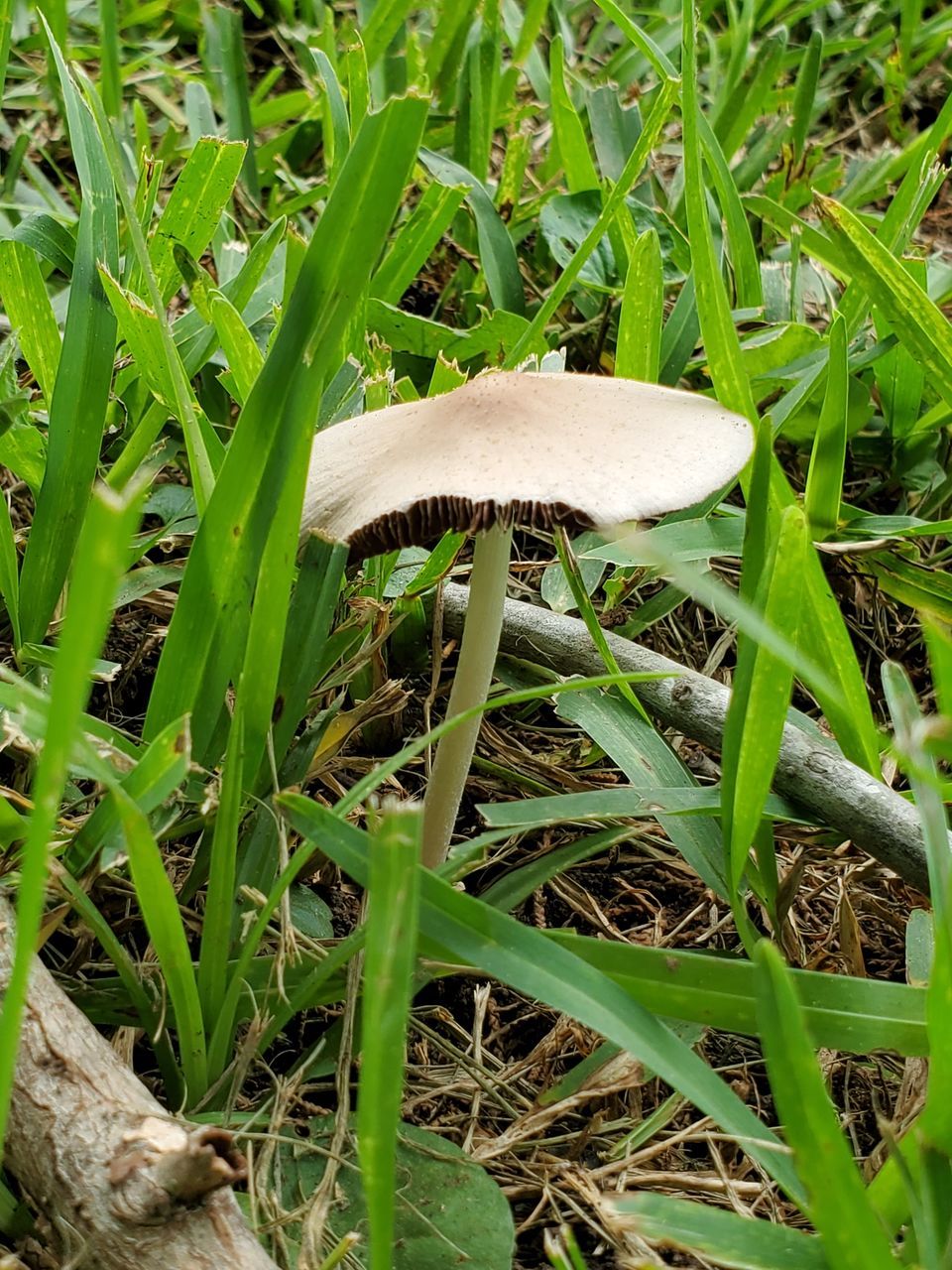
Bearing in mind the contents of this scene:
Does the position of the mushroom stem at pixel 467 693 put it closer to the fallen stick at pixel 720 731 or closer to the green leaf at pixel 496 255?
the fallen stick at pixel 720 731

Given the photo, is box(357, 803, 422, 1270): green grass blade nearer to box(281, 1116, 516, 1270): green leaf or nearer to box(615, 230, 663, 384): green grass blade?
box(281, 1116, 516, 1270): green leaf

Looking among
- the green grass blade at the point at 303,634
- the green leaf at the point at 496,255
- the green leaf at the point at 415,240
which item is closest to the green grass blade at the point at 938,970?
the green grass blade at the point at 303,634

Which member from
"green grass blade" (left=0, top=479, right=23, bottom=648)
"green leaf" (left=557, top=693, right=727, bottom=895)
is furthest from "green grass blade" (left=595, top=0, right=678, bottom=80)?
"green grass blade" (left=0, top=479, right=23, bottom=648)

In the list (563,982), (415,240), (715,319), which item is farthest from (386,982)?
(415,240)

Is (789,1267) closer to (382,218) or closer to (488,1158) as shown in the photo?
(488,1158)

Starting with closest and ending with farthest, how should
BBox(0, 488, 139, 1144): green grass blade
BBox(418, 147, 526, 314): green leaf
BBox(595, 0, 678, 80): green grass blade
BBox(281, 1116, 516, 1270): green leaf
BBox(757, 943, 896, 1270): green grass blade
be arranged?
1. BBox(0, 488, 139, 1144): green grass blade
2. BBox(757, 943, 896, 1270): green grass blade
3. BBox(281, 1116, 516, 1270): green leaf
4. BBox(595, 0, 678, 80): green grass blade
5. BBox(418, 147, 526, 314): green leaf
